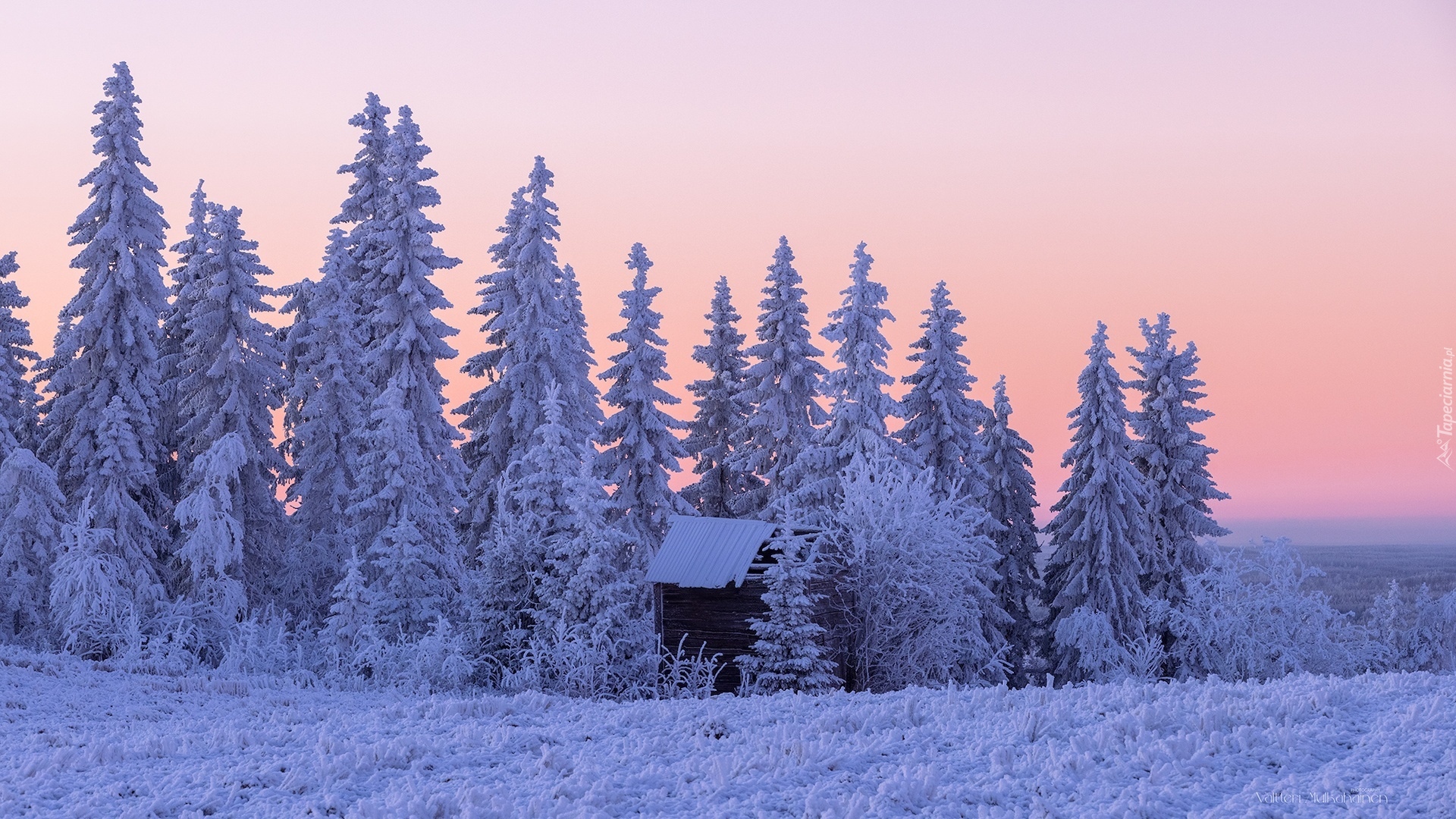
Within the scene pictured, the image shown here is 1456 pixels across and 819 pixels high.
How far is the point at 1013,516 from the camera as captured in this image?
136ft

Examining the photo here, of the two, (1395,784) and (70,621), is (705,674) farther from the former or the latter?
(1395,784)

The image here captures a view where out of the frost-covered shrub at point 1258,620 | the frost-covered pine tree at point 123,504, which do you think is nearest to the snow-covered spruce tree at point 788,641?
the frost-covered shrub at point 1258,620

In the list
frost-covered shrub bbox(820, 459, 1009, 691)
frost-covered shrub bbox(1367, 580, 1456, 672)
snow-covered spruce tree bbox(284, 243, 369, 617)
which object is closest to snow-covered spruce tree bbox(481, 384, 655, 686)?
frost-covered shrub bbox(820, 459, 1009, 691)

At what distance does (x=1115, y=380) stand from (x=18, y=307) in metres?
38.7

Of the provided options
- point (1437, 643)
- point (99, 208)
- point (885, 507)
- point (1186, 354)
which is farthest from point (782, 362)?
point (1437, 643)

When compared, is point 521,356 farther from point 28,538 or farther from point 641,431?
point 28,538

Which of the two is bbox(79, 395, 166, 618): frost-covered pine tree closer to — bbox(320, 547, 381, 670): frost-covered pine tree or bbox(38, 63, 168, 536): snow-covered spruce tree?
bbox(38, 63, 168, 536): snow-covered spruce tree

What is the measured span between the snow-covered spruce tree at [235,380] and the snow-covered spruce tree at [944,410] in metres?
20.6

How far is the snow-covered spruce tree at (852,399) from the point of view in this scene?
3550 centimetres

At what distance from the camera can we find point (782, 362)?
4122 centimetres

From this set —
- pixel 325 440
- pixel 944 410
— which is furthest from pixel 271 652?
pixel 944 410

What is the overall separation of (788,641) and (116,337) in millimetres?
22644

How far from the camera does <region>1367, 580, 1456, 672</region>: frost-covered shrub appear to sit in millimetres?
39688

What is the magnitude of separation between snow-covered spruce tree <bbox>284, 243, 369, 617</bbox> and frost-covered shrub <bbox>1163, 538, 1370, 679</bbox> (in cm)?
2687
